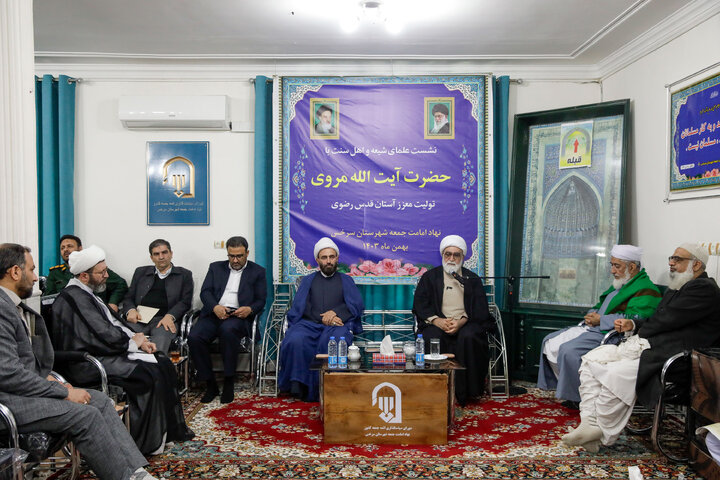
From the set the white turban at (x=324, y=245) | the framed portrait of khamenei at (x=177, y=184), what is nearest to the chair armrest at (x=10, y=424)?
the white turban at (x=324, y=245)

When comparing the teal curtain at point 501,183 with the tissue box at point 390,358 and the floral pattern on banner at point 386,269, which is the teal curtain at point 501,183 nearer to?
the floral pattern on banner at point 386,269

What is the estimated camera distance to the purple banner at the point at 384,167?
564 centimetres

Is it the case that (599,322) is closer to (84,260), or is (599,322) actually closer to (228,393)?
(228,393)

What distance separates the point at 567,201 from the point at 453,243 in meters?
1.18

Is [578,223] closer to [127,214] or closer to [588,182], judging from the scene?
[588,182]

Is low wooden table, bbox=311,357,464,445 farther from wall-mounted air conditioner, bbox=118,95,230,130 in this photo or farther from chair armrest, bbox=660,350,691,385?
wall-mounted air conditioner, bbox=118,95,230,130

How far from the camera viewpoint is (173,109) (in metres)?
5.57

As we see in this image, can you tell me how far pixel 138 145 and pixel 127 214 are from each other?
68 cm

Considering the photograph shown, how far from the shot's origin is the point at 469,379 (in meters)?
4.55

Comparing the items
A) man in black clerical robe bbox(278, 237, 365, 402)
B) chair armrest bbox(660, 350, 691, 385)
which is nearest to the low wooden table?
man in black clerical robe bbox(278, 237, 365, 402)

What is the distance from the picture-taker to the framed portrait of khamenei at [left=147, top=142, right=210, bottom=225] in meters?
5.75

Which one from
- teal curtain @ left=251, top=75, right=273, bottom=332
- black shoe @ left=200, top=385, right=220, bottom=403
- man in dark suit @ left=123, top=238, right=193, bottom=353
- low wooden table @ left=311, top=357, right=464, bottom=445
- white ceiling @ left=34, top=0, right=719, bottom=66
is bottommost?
black shoe @ left=200, top=385, right=220, bottom=403

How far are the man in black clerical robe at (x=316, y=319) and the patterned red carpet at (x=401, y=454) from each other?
0.45 meters

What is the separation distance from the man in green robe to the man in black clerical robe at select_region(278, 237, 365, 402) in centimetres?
160
